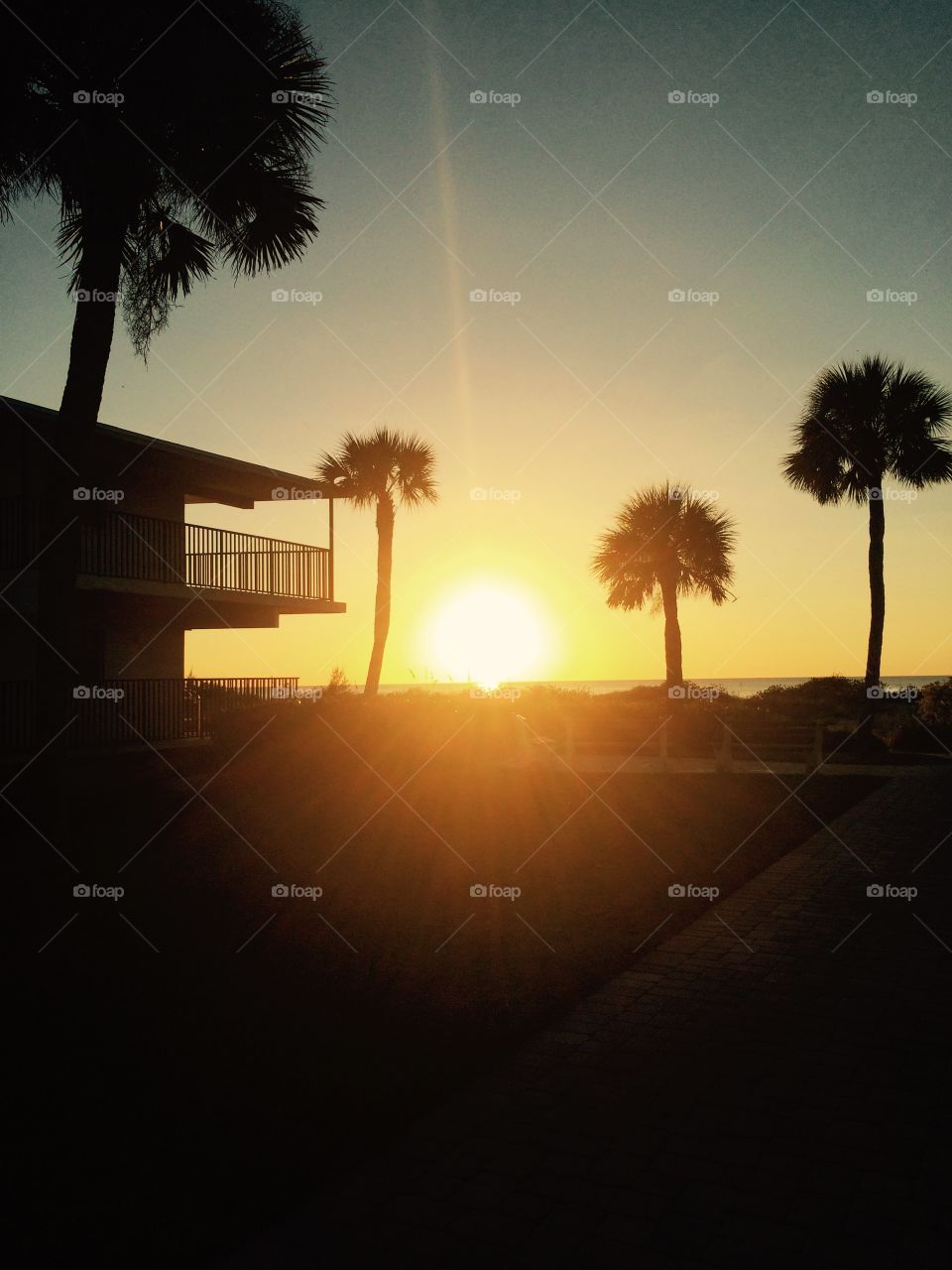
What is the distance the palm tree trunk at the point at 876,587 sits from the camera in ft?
87.1

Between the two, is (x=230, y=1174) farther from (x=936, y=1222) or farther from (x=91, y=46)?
(x=91, y=46)

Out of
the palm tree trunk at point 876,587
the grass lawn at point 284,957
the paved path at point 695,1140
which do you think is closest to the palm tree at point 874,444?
the palm tree trunk at point 876,587

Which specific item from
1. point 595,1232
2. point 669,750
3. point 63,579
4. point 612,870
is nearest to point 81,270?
point 63,579

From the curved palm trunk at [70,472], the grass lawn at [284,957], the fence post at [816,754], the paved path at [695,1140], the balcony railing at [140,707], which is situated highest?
the curved palm trunk at [70,472]

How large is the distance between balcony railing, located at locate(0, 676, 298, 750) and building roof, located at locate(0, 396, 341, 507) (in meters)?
4.68

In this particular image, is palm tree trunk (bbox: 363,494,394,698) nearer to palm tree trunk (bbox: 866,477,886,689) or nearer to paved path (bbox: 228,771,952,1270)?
palm tree trunk (bbox: 866,477,886,689)

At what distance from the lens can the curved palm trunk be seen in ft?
35.6

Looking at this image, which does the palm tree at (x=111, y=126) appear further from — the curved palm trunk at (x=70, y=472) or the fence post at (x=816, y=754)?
the fence post at (x=816, y=754)

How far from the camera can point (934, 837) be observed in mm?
12828

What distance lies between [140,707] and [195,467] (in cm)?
553

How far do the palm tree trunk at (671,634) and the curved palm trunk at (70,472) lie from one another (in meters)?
23.8

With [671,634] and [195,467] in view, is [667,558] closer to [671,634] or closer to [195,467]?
[671,634]

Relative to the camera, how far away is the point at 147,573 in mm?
20594

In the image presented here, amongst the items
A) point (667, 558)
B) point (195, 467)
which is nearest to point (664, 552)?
point (667, 558)
